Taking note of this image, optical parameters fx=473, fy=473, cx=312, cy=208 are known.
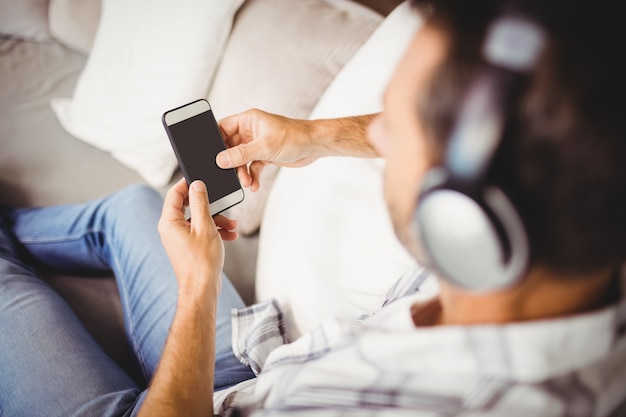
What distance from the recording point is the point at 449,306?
53 centimetres

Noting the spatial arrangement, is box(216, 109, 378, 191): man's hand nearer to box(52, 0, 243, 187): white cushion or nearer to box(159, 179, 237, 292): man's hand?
box(159, 179, 237, 292): man's hand

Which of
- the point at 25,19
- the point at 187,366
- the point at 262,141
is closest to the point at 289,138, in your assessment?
the point at 262,141

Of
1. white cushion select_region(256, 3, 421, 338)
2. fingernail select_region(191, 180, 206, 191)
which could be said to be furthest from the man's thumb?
white cushion select_region(256, 3, 421, 338)

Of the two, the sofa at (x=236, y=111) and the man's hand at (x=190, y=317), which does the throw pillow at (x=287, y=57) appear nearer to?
the sofa at (x=236, y=111)

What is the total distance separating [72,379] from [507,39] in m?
0.78

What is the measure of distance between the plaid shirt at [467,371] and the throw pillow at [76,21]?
4.20 ft

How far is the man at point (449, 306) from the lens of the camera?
360 millimetres

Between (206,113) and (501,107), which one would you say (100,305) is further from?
(501,107)

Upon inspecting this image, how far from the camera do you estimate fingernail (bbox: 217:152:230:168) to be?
0.81 meters

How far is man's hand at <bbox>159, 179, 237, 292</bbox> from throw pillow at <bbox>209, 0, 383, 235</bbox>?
0.96 feet

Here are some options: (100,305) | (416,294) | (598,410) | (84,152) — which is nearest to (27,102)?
(84,152)

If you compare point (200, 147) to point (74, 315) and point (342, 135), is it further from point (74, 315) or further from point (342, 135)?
point (74, 315)

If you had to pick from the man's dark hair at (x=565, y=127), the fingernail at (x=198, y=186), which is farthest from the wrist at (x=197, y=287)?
the man's dark hair at (x=565, y=127)

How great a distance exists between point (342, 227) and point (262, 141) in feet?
0.69
